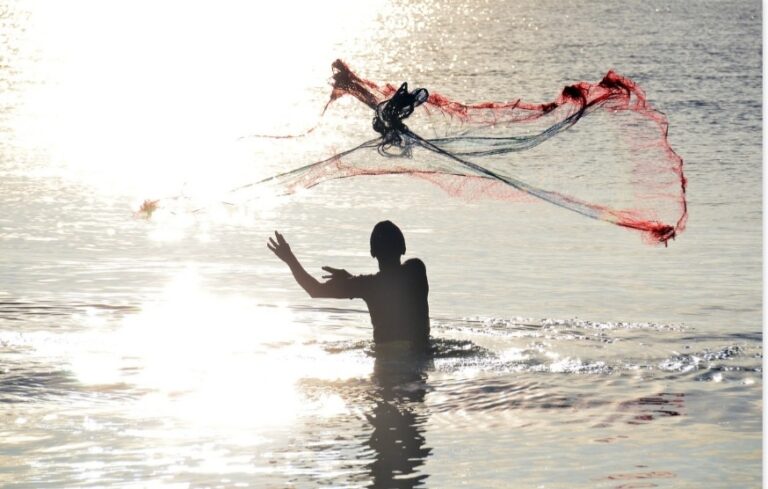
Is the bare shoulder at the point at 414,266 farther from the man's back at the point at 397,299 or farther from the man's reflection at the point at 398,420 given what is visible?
the man's reflection at the point at 398,420

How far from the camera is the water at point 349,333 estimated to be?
992 cm

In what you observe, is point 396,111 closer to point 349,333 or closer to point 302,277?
point 302,277

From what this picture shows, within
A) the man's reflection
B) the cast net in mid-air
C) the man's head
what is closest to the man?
the man's head

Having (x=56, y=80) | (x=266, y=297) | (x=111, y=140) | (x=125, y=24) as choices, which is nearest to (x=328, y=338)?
(x=266, y=297)

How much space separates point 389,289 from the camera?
1238 cm

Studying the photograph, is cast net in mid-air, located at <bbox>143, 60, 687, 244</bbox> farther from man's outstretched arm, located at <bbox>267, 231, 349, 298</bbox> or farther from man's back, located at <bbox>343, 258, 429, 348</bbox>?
man's outstretched arm, located at <bbox>267, 231, 349, 298</bbox>

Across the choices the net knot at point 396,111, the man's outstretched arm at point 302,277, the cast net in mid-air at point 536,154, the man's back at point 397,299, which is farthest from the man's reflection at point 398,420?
the net knot at point 396,111

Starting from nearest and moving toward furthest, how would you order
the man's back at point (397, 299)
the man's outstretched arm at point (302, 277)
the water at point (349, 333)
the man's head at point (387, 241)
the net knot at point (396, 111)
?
the water at point (349, 333)
the man's outstretched arm at point (302, 277)
the net knot at point (396, 111)
the man's head at point (387, 241)
the man's back at point (397, 299)

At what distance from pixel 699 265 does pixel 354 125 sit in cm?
1681

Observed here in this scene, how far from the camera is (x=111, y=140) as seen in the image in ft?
107

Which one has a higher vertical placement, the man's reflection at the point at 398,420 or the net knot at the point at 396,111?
the net knot at the point at 396,111

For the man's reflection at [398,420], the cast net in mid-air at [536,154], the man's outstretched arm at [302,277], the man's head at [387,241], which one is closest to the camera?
the man's reflection at [398,420]

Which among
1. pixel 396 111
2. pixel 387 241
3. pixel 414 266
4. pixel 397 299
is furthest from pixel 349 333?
pixel 396 111

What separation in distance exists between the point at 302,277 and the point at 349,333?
230 cm
